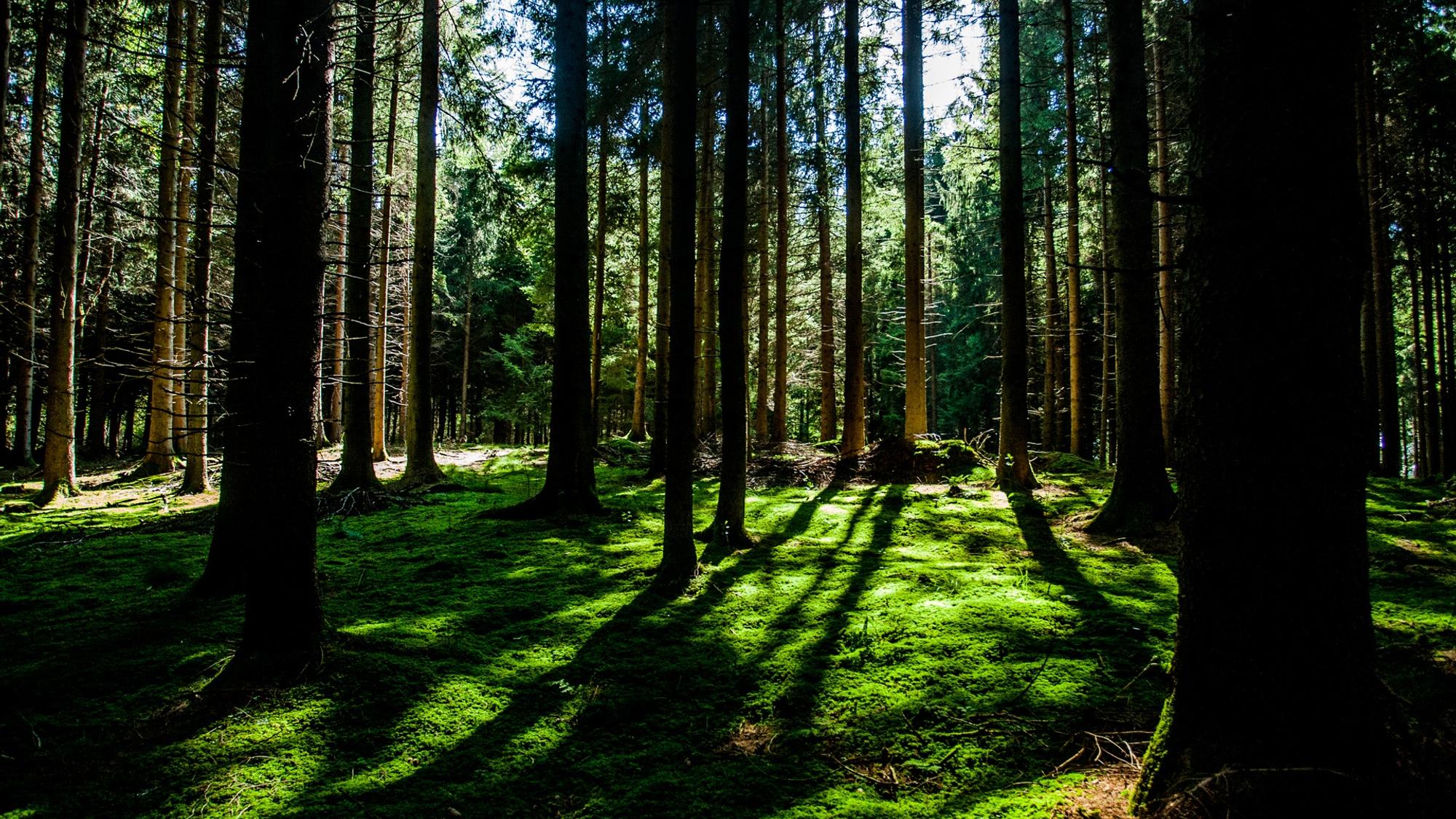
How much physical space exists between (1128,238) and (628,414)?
32765 mm

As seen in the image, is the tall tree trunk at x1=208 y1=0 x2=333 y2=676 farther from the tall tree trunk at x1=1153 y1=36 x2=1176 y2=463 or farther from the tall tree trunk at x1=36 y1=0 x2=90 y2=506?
the tall tree trunk at x1=1153 y1=36 x2=1176 y2=463

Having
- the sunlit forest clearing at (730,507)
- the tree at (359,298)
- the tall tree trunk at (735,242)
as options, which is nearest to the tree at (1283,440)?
the sunlit forest clearing at (730,507)

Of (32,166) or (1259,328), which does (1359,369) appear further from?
(32,166)

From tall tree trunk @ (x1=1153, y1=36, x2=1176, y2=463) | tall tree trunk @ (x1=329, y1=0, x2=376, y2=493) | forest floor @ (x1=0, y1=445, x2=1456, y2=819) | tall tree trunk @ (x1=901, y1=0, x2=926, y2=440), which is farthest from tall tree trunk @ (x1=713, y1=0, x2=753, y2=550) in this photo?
tall tree trunk @ (x1=1153, y1=36, x2=1176, y2=463)

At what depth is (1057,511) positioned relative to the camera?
8359 mm

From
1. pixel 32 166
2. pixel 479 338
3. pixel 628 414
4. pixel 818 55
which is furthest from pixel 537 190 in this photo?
pixel 628 414

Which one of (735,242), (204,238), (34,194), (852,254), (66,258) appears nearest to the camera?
(735,242)

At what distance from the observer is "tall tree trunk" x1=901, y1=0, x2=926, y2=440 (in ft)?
38.4

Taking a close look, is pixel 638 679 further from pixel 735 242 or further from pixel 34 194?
pixel 34 194

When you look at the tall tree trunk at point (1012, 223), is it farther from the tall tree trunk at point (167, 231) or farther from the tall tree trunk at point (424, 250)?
the tall tree trunk at point (167, 231)

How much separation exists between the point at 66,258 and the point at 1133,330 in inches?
589

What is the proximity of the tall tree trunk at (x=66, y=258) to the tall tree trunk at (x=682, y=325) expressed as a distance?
9518mm

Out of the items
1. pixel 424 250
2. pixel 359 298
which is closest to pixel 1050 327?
pixel 424 250

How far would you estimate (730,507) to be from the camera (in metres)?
6.89
